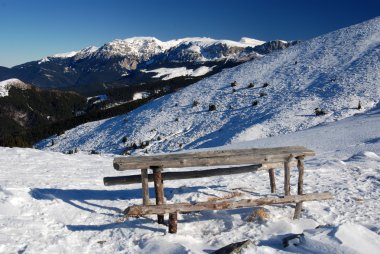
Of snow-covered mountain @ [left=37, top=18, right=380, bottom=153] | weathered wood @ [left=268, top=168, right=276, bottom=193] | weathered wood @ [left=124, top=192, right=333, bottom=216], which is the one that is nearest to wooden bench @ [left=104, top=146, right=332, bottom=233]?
weathered wood @ [left=124, top=192, right=333, bottom=216]

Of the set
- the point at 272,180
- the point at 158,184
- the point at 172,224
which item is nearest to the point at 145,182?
the point at 158,184

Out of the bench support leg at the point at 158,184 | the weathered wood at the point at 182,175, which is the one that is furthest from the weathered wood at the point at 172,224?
the weathered wood at the point at 182,175

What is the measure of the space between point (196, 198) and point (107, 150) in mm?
20406

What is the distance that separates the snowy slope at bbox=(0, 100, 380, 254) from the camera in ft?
23.5

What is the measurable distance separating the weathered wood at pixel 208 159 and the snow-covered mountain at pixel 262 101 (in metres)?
14.6

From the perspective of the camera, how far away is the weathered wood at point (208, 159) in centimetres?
791

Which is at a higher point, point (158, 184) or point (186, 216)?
point (158, 184)

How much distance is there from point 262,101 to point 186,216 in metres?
22.4

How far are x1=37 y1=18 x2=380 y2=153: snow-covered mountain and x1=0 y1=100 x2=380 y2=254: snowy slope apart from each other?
11774mm

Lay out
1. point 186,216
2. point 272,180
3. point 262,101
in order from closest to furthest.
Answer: point 186,216 < point 272,180 < point 262,101

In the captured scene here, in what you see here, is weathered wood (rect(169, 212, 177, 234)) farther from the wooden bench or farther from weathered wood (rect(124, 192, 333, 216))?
weathered wood (rect(124, 192, 333, 216))

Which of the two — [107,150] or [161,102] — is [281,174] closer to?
[107,150]

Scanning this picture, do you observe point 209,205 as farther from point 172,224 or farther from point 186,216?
point 186,216

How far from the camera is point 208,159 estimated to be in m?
8.19
